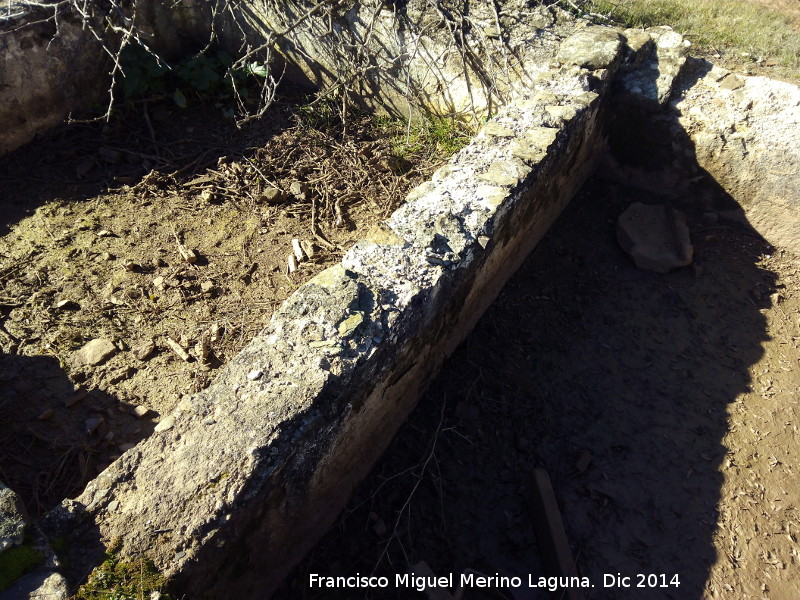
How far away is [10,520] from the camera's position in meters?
1.70

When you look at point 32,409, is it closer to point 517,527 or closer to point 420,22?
point 517,527

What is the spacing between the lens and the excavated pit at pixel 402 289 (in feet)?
6.13

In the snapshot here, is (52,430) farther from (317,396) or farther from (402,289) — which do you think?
(402,289)

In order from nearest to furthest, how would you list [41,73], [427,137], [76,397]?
[76,397] < [41,73] < [427,137]

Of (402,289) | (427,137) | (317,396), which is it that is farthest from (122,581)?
(427,137)

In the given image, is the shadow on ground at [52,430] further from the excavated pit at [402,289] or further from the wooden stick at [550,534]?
the wooden stick at [550,534]

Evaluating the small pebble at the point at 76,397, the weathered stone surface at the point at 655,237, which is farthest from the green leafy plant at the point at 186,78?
the weathered stone surface at the point at 655,237

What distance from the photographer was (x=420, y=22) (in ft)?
14.1

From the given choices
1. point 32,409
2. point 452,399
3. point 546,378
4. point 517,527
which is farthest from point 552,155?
point 32,409

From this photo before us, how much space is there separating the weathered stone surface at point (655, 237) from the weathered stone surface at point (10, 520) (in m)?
3.45

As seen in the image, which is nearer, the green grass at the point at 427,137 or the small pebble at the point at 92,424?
the small pebble at the point at 92,424

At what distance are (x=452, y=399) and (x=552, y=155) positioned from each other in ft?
4.82

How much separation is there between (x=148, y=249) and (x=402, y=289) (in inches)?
79.6

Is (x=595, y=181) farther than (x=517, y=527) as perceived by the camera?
Yes
